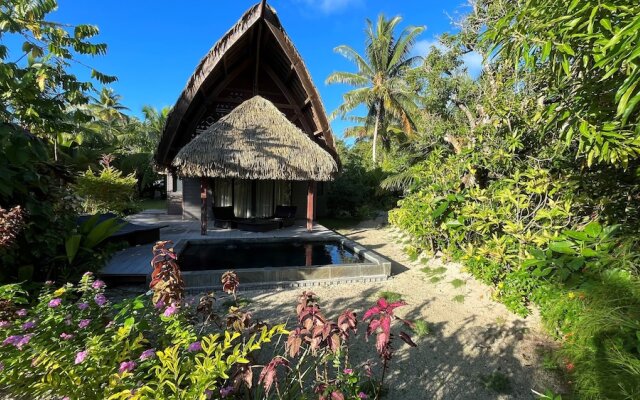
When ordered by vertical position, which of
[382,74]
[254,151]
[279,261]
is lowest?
[279,261]

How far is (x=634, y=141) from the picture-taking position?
82.4 inches

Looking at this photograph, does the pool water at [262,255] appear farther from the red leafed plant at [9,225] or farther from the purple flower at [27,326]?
the purple flower at [27,326]

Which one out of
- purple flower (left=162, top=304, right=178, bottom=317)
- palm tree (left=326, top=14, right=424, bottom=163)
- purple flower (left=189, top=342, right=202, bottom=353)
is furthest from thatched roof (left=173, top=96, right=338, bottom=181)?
palm tree (left=326, top=14, right=424, bottom=163)

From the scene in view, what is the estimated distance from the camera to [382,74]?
67.3ft

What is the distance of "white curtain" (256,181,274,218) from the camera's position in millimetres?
11570

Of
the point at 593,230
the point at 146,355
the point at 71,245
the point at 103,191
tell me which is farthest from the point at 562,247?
the point at 103,191

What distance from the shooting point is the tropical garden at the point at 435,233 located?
188 cm

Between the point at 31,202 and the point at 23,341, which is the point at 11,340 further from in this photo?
the point at 31,202

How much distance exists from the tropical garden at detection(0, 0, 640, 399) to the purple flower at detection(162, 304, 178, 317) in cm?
1

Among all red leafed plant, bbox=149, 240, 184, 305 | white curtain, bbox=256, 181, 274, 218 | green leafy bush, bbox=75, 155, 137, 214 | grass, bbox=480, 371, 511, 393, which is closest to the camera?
red leafed plant, bbox=149, 240, 184, 305

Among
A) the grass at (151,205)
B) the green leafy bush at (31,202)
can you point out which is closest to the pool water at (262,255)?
Result: the green leafy bush at (31,202)

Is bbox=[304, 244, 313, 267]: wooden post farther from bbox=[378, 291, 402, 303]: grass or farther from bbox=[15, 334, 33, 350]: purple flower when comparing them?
bbox=[15, 334, 33, 350]: purple flower

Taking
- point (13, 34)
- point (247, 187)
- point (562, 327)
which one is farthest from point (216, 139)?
point (562, 327)

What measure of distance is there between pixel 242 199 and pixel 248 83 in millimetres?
4236
